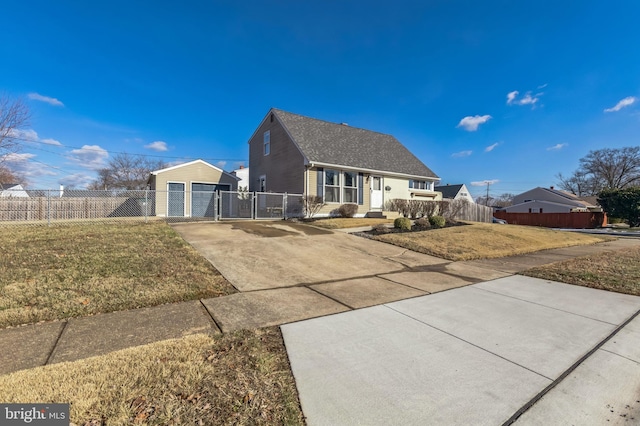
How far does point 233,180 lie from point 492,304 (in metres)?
17.3

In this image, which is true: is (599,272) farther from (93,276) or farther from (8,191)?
(8,191)

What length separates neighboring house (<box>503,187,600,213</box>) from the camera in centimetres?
3860

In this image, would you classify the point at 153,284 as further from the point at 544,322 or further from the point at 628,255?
the point at 628,255

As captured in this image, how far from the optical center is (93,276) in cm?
486

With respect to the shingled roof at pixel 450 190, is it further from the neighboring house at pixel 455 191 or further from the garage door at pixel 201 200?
the garage door at pixel 201 200

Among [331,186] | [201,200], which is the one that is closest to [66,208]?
[201,200]

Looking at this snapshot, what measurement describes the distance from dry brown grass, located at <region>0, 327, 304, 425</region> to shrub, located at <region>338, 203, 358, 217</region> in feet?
42.7

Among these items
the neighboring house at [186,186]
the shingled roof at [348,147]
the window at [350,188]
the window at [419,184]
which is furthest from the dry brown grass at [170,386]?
the window at [419,184]

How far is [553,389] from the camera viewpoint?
2.36 meters

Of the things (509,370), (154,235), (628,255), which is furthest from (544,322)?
(154,235)

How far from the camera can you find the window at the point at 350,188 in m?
16.5

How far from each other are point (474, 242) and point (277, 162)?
1163 centimetres

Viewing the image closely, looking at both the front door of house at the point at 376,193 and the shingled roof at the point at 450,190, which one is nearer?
the front door of house at the point at 376,193

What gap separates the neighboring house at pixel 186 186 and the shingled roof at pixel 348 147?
5541mm
